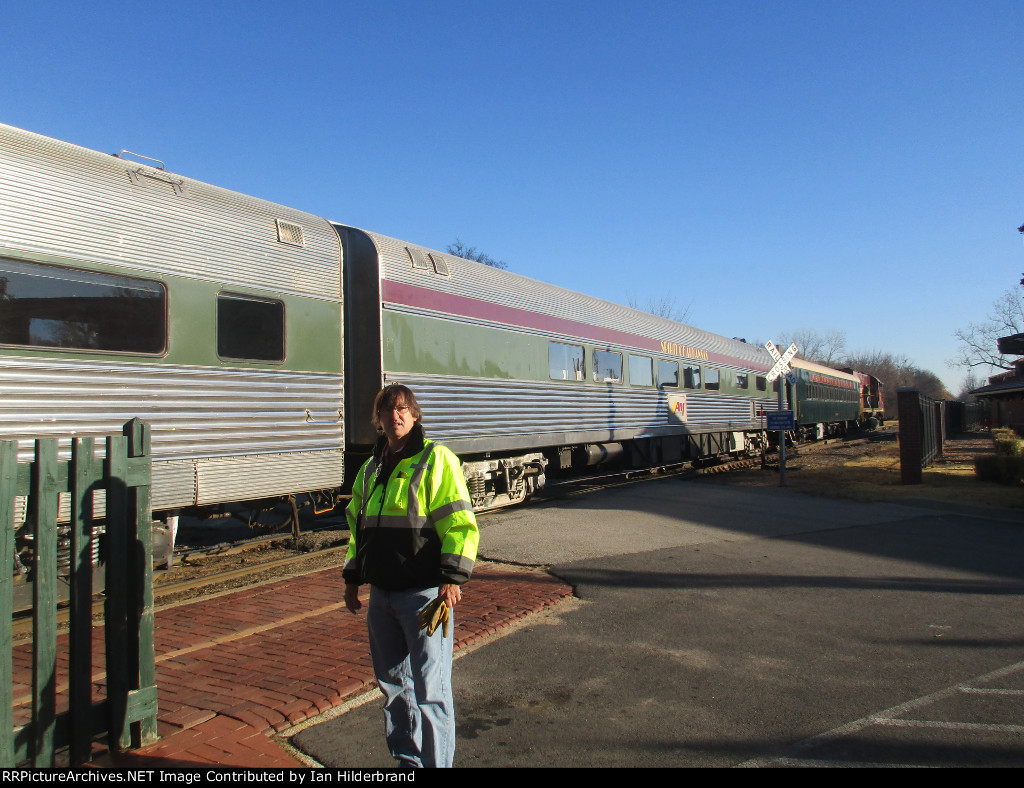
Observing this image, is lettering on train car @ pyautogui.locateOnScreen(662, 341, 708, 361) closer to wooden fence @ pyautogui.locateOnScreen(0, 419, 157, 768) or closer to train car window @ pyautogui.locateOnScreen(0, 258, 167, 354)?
train car window @ pyautogui.locateOnScreen(0, 258, 167, 354)

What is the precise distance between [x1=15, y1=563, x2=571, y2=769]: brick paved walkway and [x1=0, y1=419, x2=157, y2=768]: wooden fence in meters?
0.22

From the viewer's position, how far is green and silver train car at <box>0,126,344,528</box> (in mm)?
5043

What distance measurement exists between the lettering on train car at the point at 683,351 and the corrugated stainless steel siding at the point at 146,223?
9388 millimetres

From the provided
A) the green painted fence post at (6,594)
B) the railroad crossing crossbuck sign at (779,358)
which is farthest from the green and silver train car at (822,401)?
the green painted fence post at (6,594)

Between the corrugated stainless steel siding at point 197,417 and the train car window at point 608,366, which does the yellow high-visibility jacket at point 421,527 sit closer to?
the corrugated stainless steel siding at point 197,417

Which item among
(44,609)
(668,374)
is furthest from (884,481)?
(44,609)

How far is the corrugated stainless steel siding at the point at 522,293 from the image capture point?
8.37m

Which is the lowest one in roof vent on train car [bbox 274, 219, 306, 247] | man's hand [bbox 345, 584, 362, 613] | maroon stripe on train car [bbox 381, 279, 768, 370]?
man's hand [bbox 345, 584, 362, 613]

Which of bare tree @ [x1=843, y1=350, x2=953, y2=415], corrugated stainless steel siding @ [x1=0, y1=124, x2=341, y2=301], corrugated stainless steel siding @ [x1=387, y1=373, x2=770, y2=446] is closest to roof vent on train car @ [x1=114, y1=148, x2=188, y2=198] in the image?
corrugated stainless steel siding @ [x1=0, y1=124, x2=341, y2=301]

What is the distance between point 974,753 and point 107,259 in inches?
254

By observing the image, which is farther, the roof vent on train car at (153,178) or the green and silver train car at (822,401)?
the green and silver train car at (822,401)

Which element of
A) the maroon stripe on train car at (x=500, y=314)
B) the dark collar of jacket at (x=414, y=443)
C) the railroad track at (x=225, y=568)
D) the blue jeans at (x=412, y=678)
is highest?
the maroon stripe on train car at (x=500, y=314)

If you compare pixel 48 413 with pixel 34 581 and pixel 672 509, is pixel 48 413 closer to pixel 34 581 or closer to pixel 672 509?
pixel 34 581

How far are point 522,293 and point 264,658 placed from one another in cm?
743
